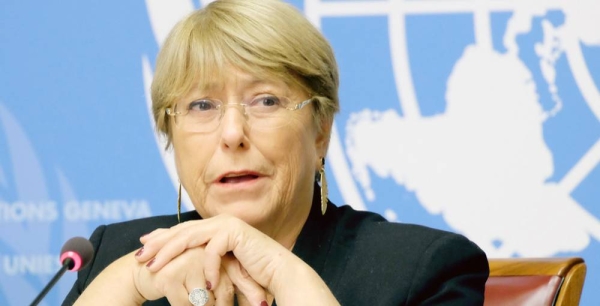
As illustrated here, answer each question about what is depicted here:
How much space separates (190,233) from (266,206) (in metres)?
0.22

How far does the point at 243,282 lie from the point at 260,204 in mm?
211

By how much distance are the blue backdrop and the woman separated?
66 centimetres

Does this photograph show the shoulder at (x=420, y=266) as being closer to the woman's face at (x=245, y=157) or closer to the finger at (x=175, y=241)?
the woman's face at (x=245, y=157)

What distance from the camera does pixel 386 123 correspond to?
9.62 feet

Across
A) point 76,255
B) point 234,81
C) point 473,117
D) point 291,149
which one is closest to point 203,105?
point 234,81

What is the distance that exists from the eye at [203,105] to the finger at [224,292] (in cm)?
37

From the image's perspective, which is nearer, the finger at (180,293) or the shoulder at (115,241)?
the finger at (180,293)

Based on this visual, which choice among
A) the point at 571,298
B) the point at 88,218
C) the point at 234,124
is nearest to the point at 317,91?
the point at 234,124

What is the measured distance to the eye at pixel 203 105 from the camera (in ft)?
6.97

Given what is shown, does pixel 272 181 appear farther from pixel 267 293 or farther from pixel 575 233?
pixel 575 233

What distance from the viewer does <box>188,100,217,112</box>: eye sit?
2.12 metres

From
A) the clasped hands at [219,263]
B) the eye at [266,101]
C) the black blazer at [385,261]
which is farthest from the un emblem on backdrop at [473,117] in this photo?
the clasped hands at [219,263]

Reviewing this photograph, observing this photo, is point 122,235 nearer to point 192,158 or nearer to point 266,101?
point 192,158

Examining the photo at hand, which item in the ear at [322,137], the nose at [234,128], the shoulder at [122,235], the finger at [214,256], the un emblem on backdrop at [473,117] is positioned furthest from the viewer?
the un emblem on backdrop at [473,117]
